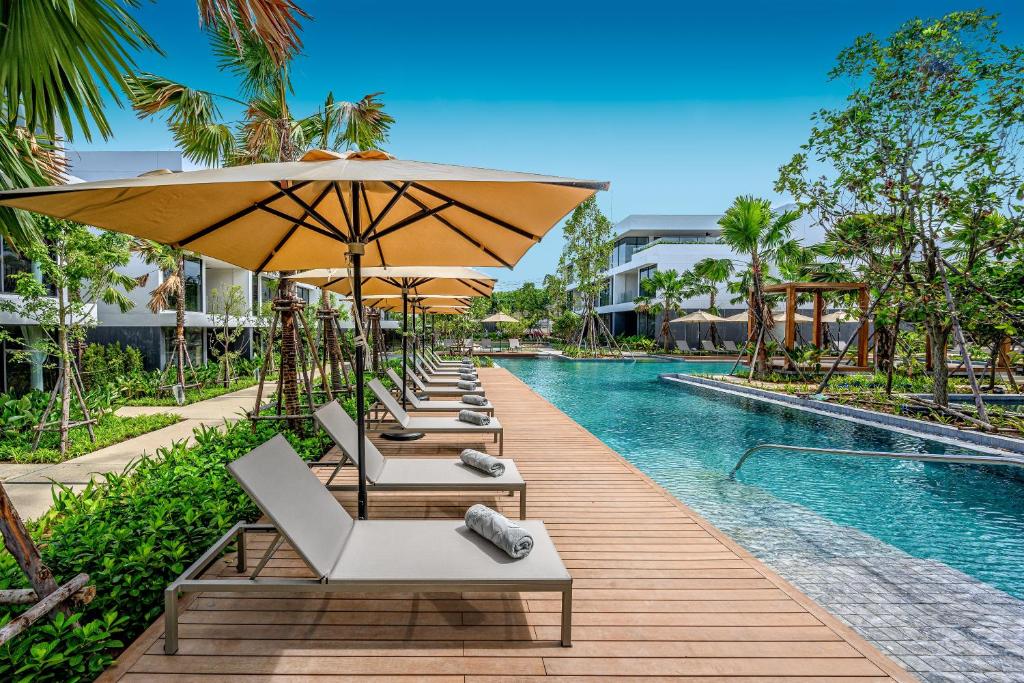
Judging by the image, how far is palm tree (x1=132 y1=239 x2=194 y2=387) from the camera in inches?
468

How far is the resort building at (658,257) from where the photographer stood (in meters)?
36.2

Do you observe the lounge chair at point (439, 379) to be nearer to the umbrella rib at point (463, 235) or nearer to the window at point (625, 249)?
the umbrella rib at point (463, 235)

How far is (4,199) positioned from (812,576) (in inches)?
217

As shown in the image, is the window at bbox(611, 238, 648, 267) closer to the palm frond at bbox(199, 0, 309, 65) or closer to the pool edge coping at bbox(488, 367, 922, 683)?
the pool edge coping at bbox(488, 367, 922, 683)

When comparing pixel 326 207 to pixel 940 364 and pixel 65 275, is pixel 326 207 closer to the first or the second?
pixel 65 275

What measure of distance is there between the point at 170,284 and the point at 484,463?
13690 millimetres

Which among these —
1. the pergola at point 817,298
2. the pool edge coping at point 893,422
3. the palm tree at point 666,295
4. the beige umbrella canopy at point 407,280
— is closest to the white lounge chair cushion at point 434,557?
the beige umbrella canopy at point 407,280

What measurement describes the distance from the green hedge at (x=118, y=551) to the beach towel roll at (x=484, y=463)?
1770mm

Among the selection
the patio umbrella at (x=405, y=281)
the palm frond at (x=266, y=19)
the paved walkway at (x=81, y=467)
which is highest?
the palm frond at (x=266, y=19)

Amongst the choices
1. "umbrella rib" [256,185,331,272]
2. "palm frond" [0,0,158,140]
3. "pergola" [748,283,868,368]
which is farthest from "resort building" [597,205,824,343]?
"palm frond" [0,0,158,140]

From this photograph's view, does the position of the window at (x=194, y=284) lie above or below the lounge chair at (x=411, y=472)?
above

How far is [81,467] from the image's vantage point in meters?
6.77

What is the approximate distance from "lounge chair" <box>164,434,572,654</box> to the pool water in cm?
322

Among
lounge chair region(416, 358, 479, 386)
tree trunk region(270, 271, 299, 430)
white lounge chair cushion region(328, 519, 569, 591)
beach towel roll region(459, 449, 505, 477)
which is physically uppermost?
tree trunk region(270, 271, 299, 430)
